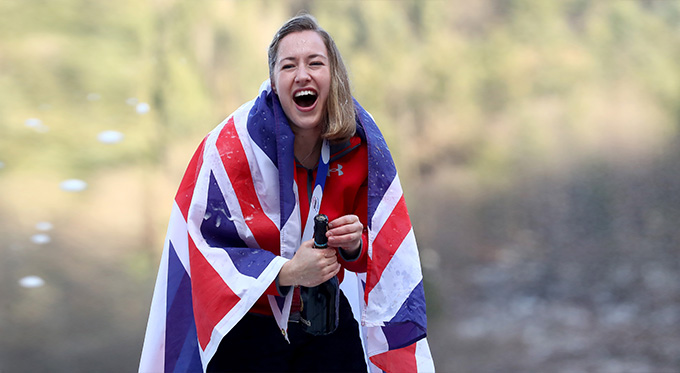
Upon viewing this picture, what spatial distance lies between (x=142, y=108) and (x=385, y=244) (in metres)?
2.10

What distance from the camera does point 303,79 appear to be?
1.12 metres

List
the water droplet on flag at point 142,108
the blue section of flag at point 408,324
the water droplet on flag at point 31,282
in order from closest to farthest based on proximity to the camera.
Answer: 1. the blue section of flag at point 408,324
2. the water droplet on flag at point 31,282
3. the water droplet on flag at point 142,108

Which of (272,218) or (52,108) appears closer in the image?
(272,218)

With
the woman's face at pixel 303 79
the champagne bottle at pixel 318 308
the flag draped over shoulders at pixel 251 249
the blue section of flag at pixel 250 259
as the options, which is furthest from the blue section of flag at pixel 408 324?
the woman's face at pixel 303 79

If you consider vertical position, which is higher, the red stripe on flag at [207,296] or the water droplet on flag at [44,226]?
the water droplet on flag at [44,226]

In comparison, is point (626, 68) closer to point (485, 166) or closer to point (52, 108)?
point (485, 166)

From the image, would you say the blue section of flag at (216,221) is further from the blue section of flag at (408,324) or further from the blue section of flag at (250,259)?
the blue section of flag at (408,324)

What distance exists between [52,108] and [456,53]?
6.73 feet

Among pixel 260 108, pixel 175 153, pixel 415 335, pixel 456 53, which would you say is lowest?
pixel 415 335

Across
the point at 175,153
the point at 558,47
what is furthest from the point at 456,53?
the point at 175,153

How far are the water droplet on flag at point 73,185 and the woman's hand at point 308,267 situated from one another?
2118 millimetres

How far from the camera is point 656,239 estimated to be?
10.6ft

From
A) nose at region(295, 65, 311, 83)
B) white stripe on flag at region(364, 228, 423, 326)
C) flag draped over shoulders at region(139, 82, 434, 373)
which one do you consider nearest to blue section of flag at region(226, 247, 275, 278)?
flag draped over shoulders at region(139, 82, 434, 373)

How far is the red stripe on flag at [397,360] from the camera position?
1178mm
